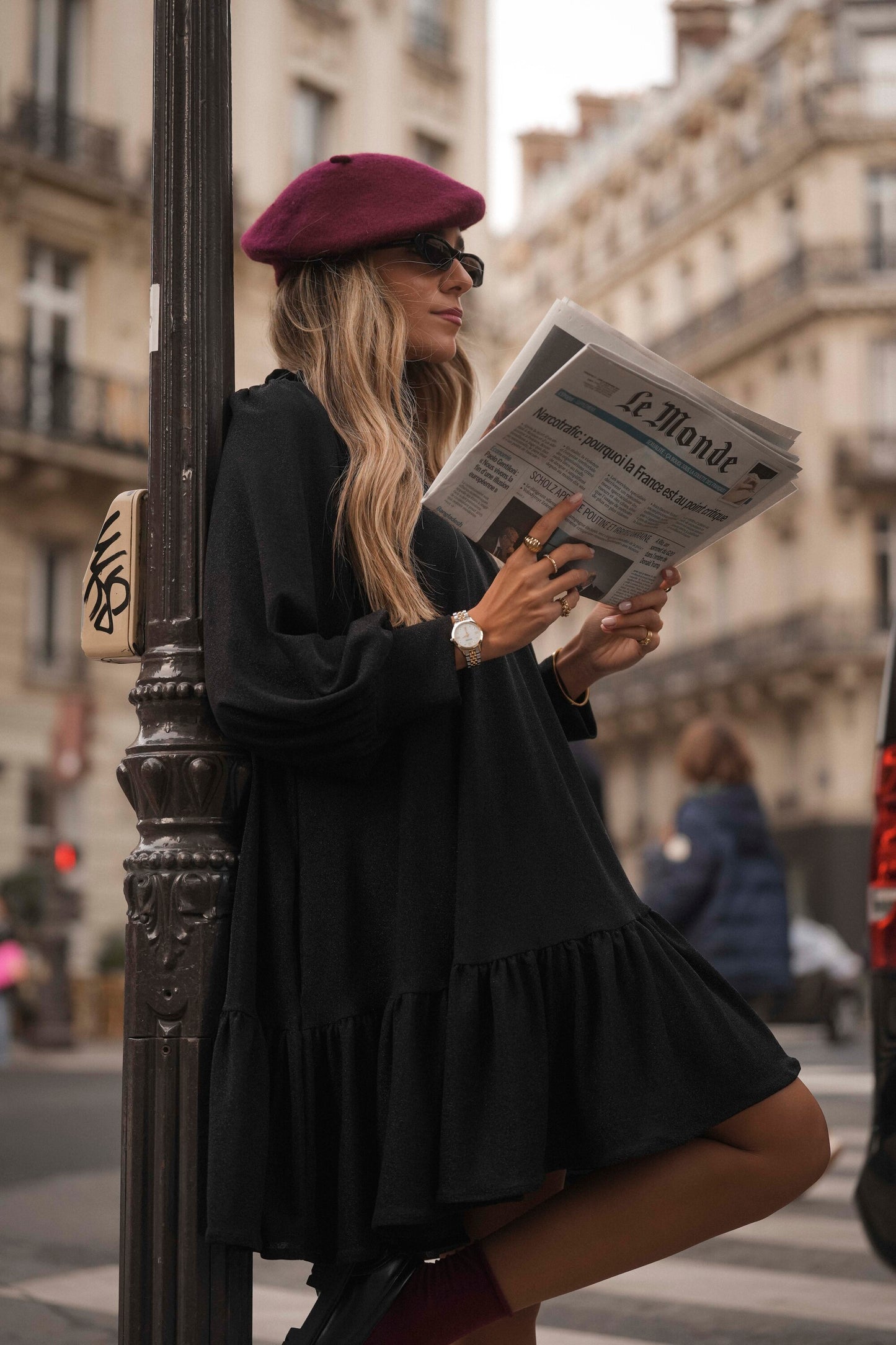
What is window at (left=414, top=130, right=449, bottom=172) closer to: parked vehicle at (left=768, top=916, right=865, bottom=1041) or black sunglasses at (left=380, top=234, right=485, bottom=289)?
parked vehicle at (left=768, top=916, right=865, bottom=1041)

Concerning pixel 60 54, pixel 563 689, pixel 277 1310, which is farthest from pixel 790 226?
pixel 563 689

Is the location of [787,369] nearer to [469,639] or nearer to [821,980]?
[821,980]

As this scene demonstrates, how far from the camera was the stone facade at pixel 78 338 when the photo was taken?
77.5ft

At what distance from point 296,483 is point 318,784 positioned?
42 cm

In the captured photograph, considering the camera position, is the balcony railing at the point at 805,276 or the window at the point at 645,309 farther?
the window at the point at 645,309

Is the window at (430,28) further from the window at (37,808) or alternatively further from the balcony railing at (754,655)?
the balcony railing at (754,655)

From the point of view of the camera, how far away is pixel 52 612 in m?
24.2

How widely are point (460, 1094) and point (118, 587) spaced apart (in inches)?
40.4

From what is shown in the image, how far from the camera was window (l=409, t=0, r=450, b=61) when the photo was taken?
2862 cm

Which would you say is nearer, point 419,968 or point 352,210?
point 419,968

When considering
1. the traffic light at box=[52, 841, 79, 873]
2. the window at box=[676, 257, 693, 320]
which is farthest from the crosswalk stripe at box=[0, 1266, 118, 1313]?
the window at box=[676, 257, 693, 320]

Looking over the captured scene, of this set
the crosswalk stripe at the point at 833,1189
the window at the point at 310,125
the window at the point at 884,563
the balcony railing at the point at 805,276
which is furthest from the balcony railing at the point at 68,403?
the balcony railing at the point at 805,276

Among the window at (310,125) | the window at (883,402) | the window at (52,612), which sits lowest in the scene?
the window at (52,612)

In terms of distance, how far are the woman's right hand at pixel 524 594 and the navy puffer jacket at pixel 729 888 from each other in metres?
4.47
